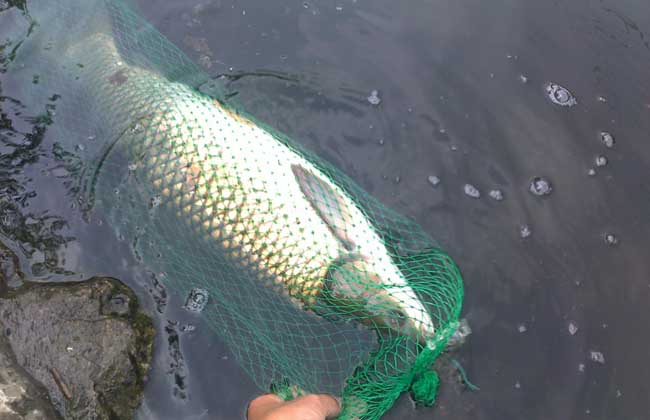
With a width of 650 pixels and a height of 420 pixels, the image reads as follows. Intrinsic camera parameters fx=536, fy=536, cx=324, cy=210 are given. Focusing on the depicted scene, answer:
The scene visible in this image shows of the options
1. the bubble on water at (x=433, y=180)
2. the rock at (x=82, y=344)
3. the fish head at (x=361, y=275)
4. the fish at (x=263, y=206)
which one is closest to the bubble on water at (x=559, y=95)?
the bubble on water at (x=433, y=180)

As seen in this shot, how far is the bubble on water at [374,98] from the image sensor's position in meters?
4.92

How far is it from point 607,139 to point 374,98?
2.08 meters

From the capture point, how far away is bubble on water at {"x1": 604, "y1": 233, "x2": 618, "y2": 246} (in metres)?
4.30

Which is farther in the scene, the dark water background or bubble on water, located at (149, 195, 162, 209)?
bubble on water, located at (149, 195, 162, 209)

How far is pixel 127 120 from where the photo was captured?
4254 mm

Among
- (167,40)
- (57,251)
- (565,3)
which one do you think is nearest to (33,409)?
(57,251)

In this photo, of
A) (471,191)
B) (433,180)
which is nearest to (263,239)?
(433,180)

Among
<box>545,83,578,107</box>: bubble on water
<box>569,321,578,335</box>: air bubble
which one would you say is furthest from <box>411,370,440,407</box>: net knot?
<box>545,83,578,107</box>: bubble on water

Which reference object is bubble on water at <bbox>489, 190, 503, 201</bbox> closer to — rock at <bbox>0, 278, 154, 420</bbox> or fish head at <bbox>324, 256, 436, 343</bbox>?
fish head at <bbox>324, 256, 436, 343</bbox>

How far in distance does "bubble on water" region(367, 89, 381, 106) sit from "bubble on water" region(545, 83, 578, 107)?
61.7 inches

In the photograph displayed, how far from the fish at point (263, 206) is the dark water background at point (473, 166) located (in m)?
0.73

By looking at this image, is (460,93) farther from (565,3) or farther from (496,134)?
(565,3)

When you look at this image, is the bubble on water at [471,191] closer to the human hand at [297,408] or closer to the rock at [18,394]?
the human hand at [297,408]

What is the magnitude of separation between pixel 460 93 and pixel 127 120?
9.62 ft
